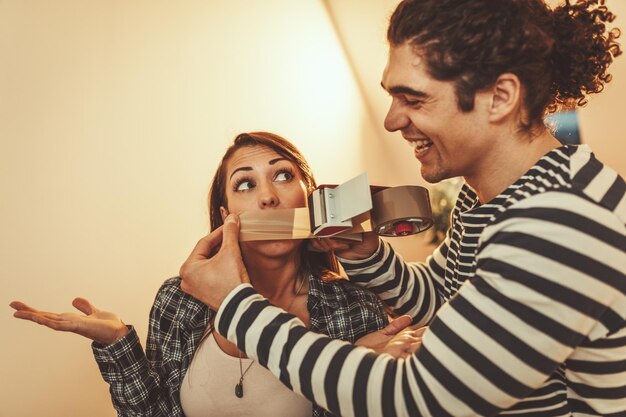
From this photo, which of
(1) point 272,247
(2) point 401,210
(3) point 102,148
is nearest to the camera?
(2) point 401,210

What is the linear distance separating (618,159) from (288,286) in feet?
8.48

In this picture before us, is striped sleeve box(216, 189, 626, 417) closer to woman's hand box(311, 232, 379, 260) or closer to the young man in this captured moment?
the young man

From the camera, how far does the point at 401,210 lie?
1.07 metres

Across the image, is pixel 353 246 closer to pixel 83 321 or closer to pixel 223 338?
pixel 223 338

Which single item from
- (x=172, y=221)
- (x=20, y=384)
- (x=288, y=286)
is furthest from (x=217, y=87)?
(x=20, y=384)

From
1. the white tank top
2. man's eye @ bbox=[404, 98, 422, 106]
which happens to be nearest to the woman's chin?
the white tank top

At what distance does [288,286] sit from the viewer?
4.52 ft

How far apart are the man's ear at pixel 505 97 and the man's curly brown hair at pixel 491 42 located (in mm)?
16

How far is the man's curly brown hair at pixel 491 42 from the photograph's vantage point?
86 centimetres

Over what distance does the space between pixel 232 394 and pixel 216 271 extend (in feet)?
1.38

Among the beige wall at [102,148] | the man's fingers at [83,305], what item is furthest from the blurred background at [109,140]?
the man's fingers at [83,305]

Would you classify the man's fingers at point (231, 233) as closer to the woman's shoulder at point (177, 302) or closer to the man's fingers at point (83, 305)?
the woman's shoulder at point (177, 302)

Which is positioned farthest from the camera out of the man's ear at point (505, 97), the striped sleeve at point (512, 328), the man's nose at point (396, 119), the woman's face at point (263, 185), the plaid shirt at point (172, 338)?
the woman's face at point (263, 185)

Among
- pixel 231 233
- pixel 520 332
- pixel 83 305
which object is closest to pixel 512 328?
pixel 520 332
